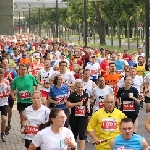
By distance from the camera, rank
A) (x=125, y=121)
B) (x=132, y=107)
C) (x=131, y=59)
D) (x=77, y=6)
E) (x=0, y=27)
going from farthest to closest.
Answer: (x=77, y=6)
(x=131, y=59)
(x=132, y=107)
(x=0, y=27)
(x=125, y=121)

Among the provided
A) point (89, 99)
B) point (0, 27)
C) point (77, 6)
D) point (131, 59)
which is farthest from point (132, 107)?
point (77, 6)

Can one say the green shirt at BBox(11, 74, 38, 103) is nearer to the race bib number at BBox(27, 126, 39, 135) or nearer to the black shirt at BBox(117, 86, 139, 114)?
the black shirt at BBox(117, 86, 139, 114)

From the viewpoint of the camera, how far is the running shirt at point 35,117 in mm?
10430

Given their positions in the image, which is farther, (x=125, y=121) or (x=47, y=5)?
(x=47, y=5)

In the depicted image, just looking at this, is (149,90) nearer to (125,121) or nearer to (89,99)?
(89,99)

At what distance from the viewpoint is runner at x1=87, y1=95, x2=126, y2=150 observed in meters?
10.3

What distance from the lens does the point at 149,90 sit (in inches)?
648

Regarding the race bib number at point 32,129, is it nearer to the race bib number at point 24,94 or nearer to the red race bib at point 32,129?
the red race bib at point 32,129

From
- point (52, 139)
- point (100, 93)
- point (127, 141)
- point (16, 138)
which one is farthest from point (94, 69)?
point (52, 139)

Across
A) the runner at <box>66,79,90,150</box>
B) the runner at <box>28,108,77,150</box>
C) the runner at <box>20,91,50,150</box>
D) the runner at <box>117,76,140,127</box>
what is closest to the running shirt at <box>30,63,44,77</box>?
the runner at <box>117,76,140,127</box>

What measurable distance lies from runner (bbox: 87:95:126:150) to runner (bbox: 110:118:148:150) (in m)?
2.09

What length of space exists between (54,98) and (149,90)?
329 centimetres

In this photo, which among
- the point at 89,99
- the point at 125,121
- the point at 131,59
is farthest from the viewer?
the point at 131,59

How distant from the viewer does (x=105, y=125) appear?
34.3 feet
